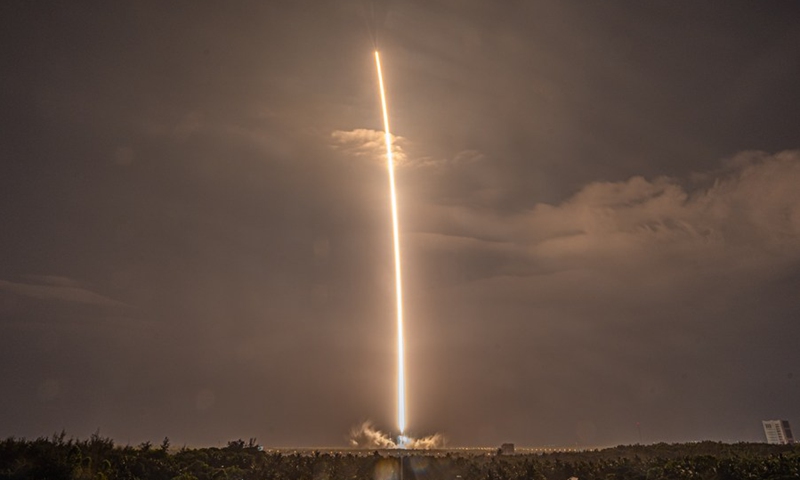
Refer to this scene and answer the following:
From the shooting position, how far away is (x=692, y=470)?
4666 cm

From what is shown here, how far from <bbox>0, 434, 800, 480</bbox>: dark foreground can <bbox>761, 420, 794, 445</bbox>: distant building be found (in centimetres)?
14003

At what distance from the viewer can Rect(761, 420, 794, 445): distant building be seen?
173000 mm

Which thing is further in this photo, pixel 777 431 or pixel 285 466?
Result: pixel 777 431

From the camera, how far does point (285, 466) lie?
54750 mm

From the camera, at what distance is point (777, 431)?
179m

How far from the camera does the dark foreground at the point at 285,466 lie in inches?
1471

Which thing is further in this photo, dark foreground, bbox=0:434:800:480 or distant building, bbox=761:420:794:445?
distant building, bbox=761:420:794:445

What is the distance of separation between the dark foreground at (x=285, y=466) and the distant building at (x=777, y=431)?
140031 mm

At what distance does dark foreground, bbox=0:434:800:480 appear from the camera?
123 feet

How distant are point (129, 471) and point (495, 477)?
1328 inches

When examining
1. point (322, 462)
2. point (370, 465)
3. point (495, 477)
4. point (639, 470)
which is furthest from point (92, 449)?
point (639, 470)

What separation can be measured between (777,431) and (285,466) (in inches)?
7692

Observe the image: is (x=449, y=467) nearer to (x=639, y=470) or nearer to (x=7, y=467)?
(x=639, y=470)

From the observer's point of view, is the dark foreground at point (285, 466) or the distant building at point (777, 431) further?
the distant building at point (777, 431)
